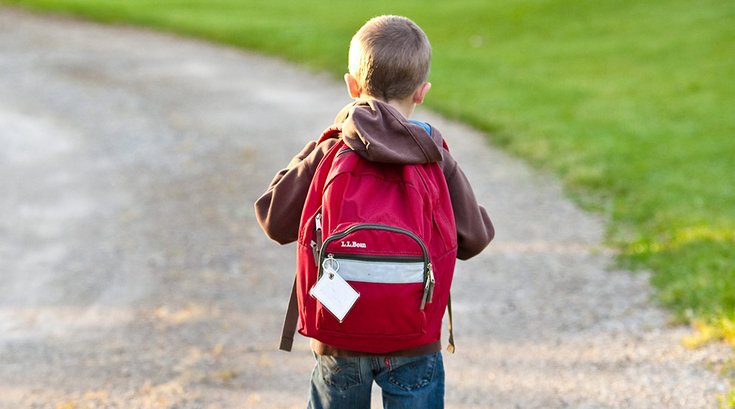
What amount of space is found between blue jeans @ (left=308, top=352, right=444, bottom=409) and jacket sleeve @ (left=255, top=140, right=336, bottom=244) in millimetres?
377

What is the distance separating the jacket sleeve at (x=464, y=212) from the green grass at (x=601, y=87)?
7.61ft

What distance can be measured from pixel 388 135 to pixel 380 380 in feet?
2.26

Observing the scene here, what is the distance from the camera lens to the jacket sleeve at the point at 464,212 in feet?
8.13

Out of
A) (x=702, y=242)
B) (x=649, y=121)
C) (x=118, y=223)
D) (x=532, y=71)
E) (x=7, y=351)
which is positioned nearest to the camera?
(x=7, y=351)

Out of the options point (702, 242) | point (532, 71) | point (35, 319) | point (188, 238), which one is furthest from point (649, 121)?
point (35, 319)

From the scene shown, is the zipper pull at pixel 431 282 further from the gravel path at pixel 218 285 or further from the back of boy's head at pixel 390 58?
the gravel path at pixel 218 285

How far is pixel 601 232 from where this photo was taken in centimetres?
622

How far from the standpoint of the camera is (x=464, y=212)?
8.20ft

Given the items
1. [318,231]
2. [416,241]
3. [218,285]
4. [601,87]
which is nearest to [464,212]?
[416,241]

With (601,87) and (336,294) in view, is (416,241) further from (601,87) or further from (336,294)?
(601,87)

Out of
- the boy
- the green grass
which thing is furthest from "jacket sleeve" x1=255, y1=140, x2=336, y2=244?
the green grass

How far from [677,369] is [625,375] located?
0.24 m

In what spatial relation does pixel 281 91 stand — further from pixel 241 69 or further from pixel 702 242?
pixel 702 242

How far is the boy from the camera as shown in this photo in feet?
7.67
